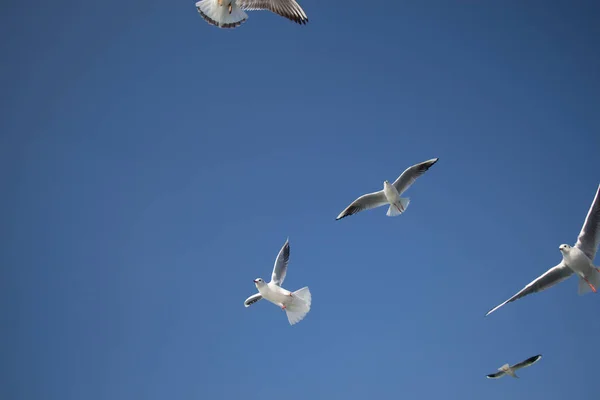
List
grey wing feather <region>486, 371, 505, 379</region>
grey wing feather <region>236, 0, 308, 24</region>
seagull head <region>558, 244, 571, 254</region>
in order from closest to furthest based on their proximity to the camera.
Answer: grey wing feather <region>236, 0, 308, 24</region>
seagull head <region>558, 244, 571, 254</region>
grey wing feather <region>486, 371, 505, 379</region>

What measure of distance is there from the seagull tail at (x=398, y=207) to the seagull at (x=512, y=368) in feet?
11.3

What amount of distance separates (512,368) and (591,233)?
3765 millimetres

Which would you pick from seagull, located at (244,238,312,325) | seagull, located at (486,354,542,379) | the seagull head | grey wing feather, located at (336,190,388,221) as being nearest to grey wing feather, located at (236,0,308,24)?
grey wing feather, located at (336,190,388,221)

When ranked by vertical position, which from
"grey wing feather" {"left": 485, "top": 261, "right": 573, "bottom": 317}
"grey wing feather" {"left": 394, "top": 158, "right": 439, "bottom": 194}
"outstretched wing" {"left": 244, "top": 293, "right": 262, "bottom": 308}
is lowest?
"grey wing feather" {"left": 485, "top": 261, "right": 573, "bottom": 317}

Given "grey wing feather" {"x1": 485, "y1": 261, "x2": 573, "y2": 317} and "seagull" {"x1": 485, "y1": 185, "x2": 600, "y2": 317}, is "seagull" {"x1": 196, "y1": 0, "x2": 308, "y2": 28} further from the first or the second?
"grey wing feather" {"x1": 485, "y1": 261, "x2": 573, "y2": 317}

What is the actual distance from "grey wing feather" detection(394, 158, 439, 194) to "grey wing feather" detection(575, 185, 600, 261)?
9.90 ft

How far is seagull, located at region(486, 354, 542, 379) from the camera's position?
10.6m

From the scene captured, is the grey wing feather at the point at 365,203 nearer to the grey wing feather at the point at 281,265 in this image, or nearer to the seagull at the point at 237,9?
the grey wing feather at the point at 281,265

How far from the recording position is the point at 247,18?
8984mm

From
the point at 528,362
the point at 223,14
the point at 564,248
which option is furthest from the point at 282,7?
the point at 528,362

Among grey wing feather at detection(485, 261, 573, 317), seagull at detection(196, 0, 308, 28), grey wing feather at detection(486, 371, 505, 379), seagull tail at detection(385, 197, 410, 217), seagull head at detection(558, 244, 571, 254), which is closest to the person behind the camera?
seagull at detection(196, 0, 308, 28)

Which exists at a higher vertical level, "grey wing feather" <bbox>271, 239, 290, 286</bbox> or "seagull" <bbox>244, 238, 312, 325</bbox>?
"grey wing feather" <bbox>271, 239, 290, 286</bbox>

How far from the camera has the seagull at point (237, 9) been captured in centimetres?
820

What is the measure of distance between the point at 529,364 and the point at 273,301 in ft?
15.4
